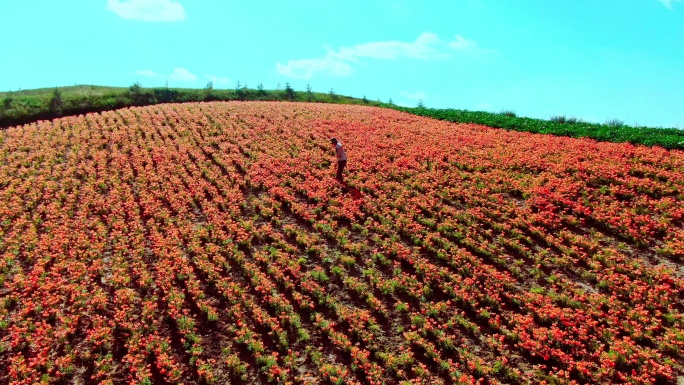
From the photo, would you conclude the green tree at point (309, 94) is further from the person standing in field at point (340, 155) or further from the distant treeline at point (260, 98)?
the person standing in field at point (340, 155)

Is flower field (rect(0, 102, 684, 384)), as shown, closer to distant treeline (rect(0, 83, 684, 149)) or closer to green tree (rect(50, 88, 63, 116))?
distant treeline (rect(0, 83, 684, 149))

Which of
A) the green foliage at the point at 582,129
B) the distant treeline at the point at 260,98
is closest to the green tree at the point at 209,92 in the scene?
the distant treeline at the point at 260,98

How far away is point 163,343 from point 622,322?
37.1ft

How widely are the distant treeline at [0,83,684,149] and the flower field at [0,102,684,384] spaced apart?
2.94 metres

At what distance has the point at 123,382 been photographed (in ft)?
32.0

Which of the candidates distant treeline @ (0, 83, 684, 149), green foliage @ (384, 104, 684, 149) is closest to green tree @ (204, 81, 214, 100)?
distant treeline @ (0, 83, 684, 149)

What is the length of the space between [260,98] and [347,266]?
47.8 m

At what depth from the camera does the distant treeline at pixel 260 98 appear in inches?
1017

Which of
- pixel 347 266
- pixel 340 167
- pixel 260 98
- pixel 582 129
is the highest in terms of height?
pixel 260 98

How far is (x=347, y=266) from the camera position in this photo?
45.2 feet

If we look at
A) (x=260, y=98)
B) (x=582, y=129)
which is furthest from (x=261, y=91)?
(x=582, y=129)

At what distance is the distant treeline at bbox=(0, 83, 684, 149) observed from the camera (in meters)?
25.8

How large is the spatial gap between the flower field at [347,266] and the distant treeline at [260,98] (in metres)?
2.94

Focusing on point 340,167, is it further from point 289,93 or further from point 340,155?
point 289,93
